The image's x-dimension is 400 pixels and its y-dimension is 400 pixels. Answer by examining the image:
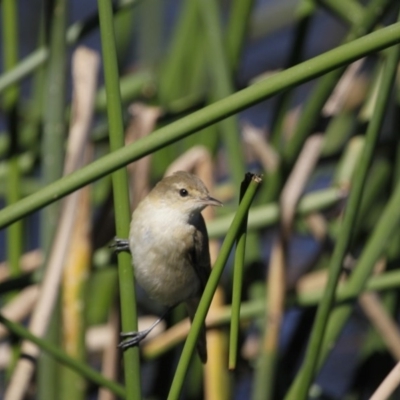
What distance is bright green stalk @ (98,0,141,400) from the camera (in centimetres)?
173

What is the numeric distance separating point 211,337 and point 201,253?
396 mm

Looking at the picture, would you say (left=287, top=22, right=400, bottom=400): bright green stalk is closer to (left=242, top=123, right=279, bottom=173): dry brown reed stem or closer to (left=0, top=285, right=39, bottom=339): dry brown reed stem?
(left=242, top=123, right=279, bottom=173): dry brown reed stem

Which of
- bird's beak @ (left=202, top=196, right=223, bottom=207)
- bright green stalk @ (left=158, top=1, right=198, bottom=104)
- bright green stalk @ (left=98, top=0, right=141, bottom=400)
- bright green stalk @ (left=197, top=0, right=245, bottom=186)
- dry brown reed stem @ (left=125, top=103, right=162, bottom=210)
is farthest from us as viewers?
bright green stalk @ (left=158, top=1, right=198, bottom=104)

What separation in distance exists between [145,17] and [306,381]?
266 cm

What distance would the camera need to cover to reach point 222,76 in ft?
9.48

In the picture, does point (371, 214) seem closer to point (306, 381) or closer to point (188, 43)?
point (188, 43)

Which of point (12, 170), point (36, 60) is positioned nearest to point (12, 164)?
point (12, 170)

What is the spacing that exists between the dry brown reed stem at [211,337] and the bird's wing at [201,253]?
28cm

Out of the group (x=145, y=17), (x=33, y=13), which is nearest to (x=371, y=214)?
(x=145, y=17)

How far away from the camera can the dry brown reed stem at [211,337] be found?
2848 millimetres

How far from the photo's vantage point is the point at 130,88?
368 centimetres

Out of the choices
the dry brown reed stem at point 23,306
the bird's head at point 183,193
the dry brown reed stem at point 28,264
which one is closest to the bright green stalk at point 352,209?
the bird's head at point 183,193

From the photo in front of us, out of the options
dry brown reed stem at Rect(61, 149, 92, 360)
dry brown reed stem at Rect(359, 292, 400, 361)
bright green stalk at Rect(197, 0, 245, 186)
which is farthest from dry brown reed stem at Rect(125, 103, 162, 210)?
dry brown reed stem at Rect(359, 292, 400, 361)

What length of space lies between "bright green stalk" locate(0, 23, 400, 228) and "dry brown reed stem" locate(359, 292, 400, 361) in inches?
61.5
